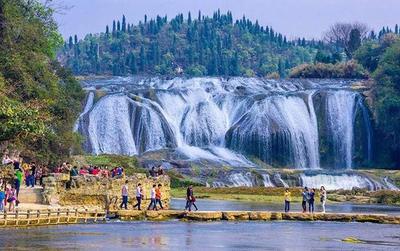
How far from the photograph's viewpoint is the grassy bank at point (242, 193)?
71312 millimetres

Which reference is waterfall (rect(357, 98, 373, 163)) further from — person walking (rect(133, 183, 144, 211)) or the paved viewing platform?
person walking (rect(133, 183, 144, 211))

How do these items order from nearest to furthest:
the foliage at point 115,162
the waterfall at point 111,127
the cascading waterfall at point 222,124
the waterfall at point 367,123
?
the foliage at point 115,162, the waterfall at point 111,127, the cascading waterfall at point 222,124, the waterfall at point 367,123

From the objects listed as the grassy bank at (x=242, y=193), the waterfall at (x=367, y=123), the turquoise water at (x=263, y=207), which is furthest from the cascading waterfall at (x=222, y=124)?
the turquoise water at (x=263, y=207)

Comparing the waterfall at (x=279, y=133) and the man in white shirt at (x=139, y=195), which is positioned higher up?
the waterfall at (x=279, y=133)

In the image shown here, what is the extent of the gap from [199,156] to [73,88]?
55.7ft

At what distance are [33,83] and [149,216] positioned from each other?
16.3 meters

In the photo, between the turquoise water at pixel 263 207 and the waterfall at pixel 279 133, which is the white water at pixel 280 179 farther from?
the waterfall at pixel 279 133

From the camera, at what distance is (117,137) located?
95688 mm

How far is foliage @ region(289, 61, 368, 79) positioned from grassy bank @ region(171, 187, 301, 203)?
5495 cm

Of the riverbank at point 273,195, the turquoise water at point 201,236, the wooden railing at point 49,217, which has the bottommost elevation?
the turquoise water at point 201,236

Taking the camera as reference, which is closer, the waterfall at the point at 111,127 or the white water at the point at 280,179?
the white water at the point at 280,179

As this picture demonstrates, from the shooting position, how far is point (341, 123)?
102m

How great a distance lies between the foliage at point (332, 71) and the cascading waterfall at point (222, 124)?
22733mm

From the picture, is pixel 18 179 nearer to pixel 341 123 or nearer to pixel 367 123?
pixel 341 123
